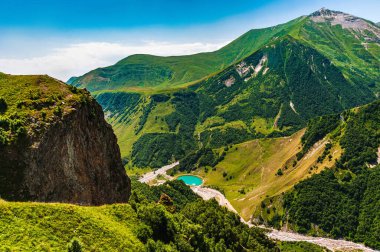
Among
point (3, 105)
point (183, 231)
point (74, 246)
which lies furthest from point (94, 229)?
point (3, 105)

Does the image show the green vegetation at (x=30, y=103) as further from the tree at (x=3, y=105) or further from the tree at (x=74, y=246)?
the tree at (x=74, y=246)

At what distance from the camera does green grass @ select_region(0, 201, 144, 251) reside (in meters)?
53.7

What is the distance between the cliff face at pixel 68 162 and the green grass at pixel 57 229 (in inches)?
885

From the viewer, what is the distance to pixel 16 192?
A: 8138cm

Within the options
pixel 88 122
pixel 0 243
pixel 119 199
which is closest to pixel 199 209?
pixel 119 199

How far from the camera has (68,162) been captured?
98500 mm

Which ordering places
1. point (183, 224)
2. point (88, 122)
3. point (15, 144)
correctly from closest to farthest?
point (15, 144)
point (183, 224)
point (88, 122)

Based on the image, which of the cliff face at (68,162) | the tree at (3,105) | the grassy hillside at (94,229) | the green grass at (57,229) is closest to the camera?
the green grass at (57,229)

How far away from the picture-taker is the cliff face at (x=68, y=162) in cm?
8362

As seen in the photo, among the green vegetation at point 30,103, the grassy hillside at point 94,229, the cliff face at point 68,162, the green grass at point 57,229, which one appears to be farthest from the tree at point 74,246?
the green vegetation at point 30,103

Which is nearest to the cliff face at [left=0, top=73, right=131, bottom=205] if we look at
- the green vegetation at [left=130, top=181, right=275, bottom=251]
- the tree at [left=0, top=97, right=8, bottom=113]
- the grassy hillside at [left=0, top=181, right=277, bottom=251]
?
the tree at [left=0, top=97, right=8, bottom=113]

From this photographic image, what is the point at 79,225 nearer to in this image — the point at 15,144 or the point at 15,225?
the point at 15,225

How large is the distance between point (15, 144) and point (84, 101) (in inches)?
1226

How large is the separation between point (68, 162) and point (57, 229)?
4142 cm
